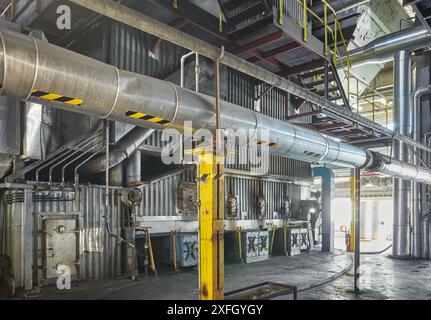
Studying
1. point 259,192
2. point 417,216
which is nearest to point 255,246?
point 259,192

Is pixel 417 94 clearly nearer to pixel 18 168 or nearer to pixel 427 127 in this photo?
pixel 427 127

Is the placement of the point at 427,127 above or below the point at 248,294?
above

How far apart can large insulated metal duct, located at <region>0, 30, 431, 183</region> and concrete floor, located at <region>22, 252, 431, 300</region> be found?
12.3 ft

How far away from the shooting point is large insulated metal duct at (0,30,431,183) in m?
3.47

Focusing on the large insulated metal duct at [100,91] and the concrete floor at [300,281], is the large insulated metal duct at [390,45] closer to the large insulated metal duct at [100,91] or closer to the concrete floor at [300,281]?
the concrete floor at [300,281]

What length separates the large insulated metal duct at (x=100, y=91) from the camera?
3473 mm

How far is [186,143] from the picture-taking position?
5652mm

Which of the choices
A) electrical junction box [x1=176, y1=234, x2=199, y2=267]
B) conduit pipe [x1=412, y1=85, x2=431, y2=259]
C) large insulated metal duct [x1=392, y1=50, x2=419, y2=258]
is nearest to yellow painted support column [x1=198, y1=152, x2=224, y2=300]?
electrical junction box [x1=176, y1=234, x2=199, y2=267]

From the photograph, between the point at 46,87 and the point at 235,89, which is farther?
the point at 235,89

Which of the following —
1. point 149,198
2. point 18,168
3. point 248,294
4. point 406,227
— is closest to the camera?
point 248,294

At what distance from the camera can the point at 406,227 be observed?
14641mm

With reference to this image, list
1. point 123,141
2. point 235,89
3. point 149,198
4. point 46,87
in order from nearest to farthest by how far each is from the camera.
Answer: point 46,87 → point 123,141 → point 149,198 → point 235,89

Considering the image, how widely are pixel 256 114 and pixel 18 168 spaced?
5566mm

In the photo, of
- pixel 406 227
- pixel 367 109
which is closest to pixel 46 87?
pixel 406 227
